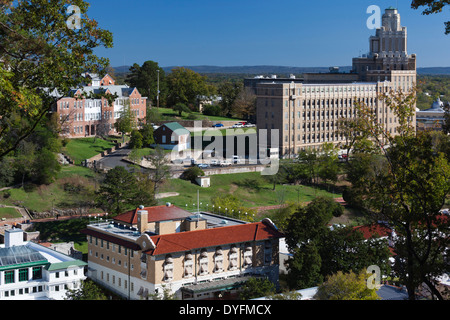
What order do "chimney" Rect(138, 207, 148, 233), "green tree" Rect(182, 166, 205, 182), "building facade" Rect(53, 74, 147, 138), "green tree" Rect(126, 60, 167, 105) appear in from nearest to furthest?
"chimney" Rect(138, 207, 148, 233)
"green tree" Rect(182, 166, 205, 182)
"building facade" Rect(53, 74, 147, 138)
"green tree" Rect(126, 60, 167, 105)

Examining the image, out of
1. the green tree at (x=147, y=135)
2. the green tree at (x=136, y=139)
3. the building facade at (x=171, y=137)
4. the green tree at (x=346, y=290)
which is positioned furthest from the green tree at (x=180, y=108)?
the green tree at (x=346, y=290)

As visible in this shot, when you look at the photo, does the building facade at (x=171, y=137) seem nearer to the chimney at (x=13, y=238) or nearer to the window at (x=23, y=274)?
the chimney at (x=13, y=238)

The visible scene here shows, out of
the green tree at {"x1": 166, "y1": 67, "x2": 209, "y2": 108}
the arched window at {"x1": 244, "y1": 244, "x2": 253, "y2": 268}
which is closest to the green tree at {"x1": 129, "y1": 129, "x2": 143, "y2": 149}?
the green tree at {"x1": 166, "y1": 67, "x2": 209, "y2": 108}

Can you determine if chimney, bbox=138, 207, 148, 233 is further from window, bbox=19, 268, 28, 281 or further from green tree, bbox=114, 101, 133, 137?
green tree, bbox=114, 101, 133, 137

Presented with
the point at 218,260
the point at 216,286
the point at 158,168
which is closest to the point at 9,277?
the point at 216,286

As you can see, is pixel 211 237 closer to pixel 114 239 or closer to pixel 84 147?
pixel 114 239

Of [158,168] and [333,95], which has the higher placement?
[333,95]
